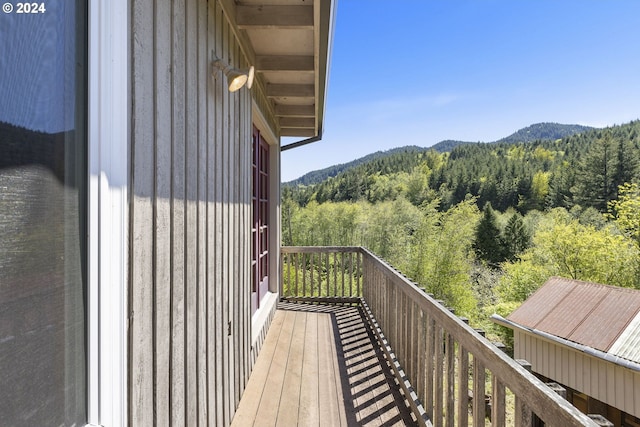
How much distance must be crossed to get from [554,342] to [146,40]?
10875 millimetres

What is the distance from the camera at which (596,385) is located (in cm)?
799

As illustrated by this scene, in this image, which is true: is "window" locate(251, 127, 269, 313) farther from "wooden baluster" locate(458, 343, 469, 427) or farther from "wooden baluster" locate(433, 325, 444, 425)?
"wooden baluster" locate(458, 343, 469, 427)

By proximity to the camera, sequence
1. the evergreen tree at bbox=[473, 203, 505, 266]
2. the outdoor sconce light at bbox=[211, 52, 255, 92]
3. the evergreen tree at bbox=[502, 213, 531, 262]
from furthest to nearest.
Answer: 1. the evergreen tree at bbox=[473, 203, 505, 266]
2. the evergreen tree at bbox=[502, 213, 531, 262]
3. the outdoor sconce light at bbox=[211, 52, 255, 92]

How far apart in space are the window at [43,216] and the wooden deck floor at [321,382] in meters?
1.63

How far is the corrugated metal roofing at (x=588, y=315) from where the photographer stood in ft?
25.2

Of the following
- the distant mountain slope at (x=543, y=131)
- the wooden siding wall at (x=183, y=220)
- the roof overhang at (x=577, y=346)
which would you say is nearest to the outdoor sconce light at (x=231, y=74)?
the wooden siding wall at (x=183, y=220)

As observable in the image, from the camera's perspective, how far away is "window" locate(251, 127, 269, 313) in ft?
11.0

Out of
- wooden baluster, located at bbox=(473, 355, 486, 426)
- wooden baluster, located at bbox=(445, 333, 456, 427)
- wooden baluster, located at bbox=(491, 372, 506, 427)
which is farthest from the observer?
wooden baluster, located at bbox=(445, 333, 456, 427)

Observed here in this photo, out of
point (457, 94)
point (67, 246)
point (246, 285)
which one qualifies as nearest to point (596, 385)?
point (246, 285)

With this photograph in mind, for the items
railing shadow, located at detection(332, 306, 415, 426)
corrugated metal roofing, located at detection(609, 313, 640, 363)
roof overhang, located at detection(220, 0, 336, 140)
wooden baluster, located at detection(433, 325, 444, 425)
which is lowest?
corrugated metal roofing, located at detection(609, 313, 640, 363)

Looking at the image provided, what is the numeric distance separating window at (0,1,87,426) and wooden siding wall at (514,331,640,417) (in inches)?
393

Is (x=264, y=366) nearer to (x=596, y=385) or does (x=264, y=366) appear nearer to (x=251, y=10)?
(x=251, y=10)

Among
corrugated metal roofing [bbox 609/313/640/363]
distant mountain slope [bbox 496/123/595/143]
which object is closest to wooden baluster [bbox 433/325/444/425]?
corrugated metal roofing [bbox 609/313/640/363]

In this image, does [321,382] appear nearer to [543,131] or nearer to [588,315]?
[588,315]
